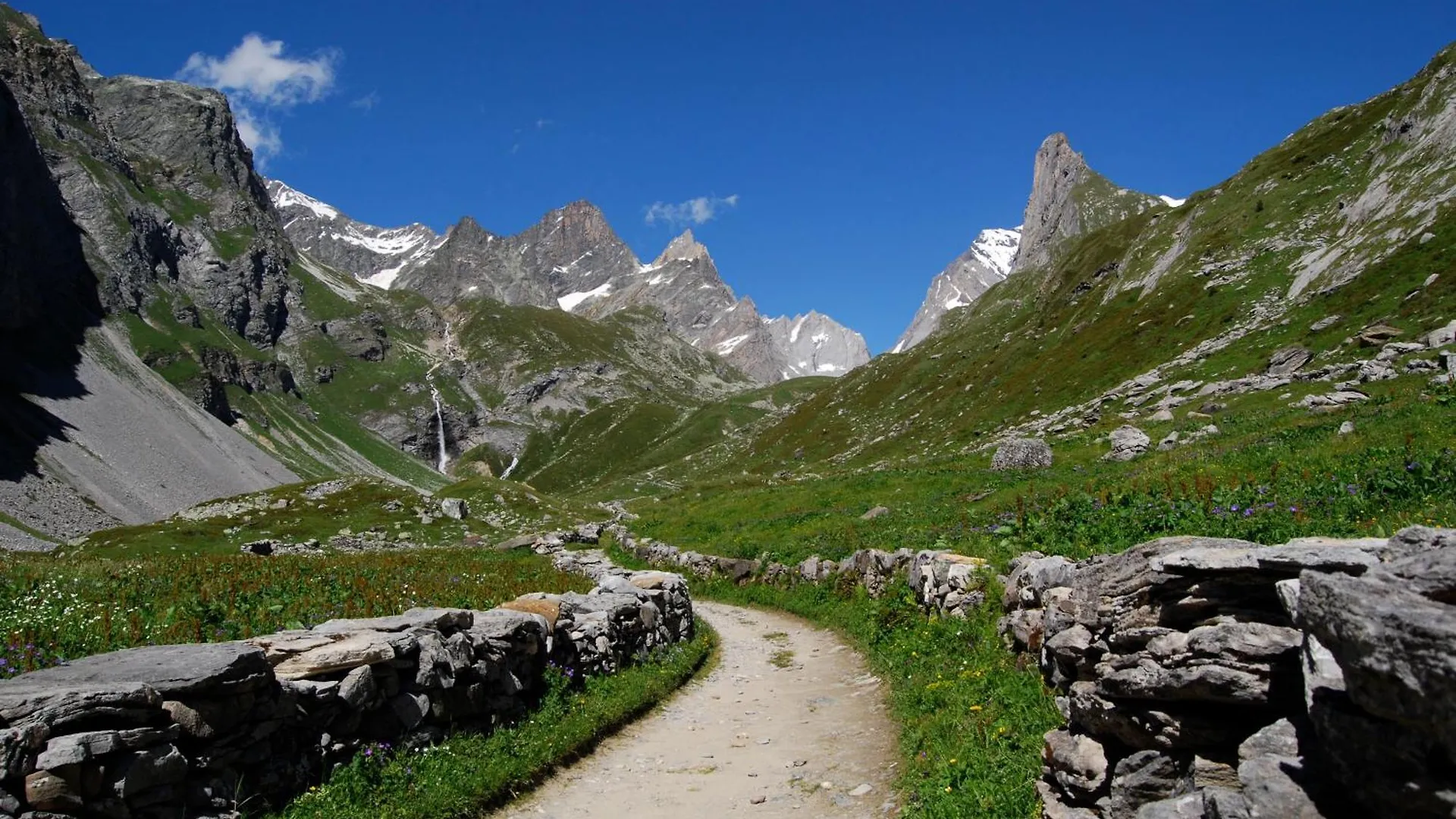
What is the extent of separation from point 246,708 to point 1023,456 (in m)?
37.1

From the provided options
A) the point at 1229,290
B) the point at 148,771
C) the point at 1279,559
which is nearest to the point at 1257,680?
the point at 1279,559

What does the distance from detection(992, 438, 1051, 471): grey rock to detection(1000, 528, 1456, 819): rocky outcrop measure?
2994 centimetres

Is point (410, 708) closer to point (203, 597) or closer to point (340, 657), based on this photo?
point (340, 657)

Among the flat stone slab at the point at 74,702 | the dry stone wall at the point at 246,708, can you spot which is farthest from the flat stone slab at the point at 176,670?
the flat stone slab at the point at 74,702

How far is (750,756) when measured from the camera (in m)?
13.8

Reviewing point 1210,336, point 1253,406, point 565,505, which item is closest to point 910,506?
point 1253,406

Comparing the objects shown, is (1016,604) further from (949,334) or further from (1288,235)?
(949,334)

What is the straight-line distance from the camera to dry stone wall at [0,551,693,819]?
7.13 m

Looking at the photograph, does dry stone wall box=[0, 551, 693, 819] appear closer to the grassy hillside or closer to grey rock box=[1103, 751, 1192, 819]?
grey rock box=[1103, 751, 1192, 819]

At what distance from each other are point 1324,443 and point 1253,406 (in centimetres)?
2202

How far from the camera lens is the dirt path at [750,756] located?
1150 cm

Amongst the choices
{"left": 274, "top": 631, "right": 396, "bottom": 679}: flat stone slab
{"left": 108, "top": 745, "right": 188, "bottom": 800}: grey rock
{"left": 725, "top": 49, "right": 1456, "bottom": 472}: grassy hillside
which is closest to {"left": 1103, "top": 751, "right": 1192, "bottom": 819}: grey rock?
{"left": 274, "top": 631, "right": 396, "bottom": 679}: flat stone slab

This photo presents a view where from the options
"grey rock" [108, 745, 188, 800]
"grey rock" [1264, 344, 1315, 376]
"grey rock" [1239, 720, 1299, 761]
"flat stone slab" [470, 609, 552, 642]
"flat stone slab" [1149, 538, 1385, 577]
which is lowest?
"grey rock" [108, 745, 188, 800]

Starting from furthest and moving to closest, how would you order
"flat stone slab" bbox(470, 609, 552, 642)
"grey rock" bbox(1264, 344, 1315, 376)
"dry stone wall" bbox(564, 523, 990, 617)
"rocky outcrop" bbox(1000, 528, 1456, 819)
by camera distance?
"grey rock" bbox(1264, 344, 1315, 376)
"dry stone wall" bbox(564, 523, 990, 617)
"flat stone slab" bbox(470, 609, 552, 642)
"rocky outcrop" bbox(1000, 528, 1456, 819)
